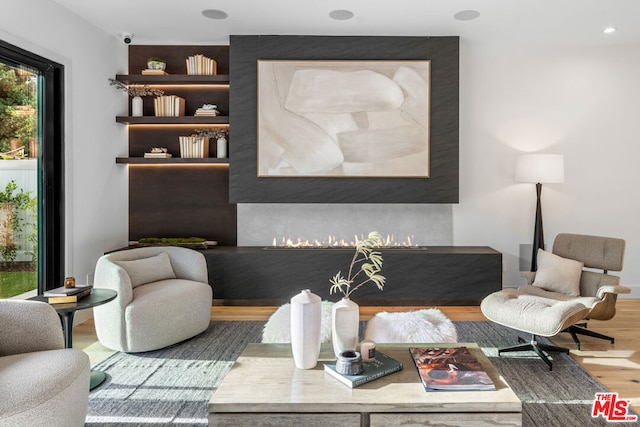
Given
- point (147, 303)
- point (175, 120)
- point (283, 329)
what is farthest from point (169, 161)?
point (283, 329)

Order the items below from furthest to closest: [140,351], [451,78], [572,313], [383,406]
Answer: [451,78] < [140,351] < [572,313] < [383,406]

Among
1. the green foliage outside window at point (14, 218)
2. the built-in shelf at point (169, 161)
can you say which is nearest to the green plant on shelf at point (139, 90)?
the built-in shelf at point (169, 161)

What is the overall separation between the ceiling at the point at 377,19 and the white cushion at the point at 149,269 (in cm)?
206

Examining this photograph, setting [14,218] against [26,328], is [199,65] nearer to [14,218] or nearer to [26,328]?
[14,218]

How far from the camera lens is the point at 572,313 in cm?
288

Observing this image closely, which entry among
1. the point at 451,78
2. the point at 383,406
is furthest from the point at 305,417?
the point at 451,78

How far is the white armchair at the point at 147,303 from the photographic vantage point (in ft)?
10.4

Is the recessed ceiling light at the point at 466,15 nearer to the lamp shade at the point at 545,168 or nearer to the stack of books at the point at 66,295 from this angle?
the lamp shade at the point at 545,168

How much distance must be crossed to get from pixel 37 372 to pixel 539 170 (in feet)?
13.6

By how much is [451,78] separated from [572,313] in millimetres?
2607

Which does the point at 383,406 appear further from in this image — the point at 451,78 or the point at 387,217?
the point at 451,78

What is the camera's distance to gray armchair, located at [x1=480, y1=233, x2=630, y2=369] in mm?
2939

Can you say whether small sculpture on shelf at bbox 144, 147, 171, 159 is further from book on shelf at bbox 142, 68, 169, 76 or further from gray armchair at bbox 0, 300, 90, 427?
gray armchair at bbox 0, 300, 90, 427

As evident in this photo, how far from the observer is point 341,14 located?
158 inches
